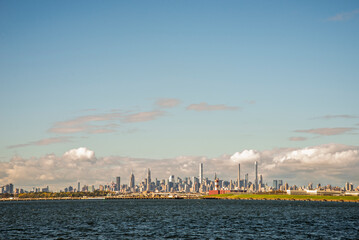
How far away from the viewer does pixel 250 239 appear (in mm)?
71375

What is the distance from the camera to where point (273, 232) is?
266ft

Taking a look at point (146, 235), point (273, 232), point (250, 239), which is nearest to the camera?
point (250, 239)

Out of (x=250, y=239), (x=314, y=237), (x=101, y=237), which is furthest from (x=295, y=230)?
(x=101, y=237)

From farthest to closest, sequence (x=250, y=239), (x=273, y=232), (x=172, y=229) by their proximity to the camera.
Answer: (x=172, y=229) → (x=273, y=232) → (x=250, y=239)

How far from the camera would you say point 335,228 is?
89.4 meters

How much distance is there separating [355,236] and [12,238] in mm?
57259

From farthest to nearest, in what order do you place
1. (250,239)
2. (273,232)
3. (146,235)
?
1. (273,232)
2. (146,235)
3. (250,239)

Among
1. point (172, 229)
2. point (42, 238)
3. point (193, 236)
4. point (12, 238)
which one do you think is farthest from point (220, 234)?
point (12, 238)

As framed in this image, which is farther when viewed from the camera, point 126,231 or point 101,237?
point 126,231

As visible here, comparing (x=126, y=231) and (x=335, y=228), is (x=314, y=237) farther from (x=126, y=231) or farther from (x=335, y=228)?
(x=126, y=231)

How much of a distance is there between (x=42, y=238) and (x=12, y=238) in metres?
5.30

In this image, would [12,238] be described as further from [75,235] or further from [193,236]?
[193,236]

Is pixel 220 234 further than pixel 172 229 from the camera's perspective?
No

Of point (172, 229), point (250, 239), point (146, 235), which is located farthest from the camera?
point (172, 229)
